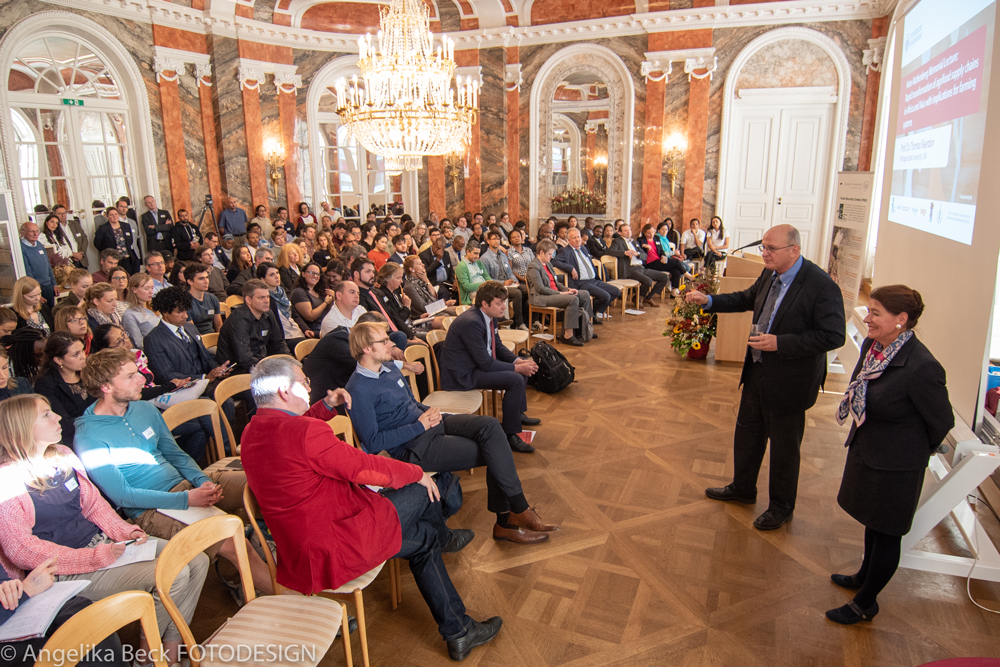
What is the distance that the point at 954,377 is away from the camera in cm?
440

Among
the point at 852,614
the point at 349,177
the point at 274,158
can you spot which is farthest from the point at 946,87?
the point at 349,177

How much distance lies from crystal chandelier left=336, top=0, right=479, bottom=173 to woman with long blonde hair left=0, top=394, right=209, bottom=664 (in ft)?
16.0

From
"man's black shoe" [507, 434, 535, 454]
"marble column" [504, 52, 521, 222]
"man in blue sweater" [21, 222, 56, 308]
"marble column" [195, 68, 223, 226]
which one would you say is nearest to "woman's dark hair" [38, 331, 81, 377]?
"man's black shoe" [507, 434, 535, 454]

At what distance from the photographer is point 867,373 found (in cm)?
281

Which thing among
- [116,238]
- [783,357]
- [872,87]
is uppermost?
[872,87]

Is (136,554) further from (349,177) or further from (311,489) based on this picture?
(349,177)

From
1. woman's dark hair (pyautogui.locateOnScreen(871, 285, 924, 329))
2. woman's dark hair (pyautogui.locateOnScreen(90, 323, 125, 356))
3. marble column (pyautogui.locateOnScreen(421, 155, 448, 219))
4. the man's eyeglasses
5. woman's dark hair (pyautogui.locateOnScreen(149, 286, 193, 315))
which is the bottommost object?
woman's dark hair (pyautogui.locateOnScreen(90, 323, 125, 356))

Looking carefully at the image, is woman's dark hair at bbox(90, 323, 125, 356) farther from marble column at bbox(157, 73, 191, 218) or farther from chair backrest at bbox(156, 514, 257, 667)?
marble column at bbox(157, 73, 191, 218)

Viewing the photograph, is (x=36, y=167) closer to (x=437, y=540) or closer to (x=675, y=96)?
(x=437, y=540)

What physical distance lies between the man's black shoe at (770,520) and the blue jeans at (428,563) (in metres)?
1.84

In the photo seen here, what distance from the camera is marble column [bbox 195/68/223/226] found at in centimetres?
1059

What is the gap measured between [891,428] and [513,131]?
1107 cm

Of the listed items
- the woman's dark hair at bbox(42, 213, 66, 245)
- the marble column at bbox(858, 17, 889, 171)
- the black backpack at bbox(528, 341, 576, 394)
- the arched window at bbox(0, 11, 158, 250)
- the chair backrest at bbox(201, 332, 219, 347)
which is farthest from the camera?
the marble column at bbox(858, 17, 889, 171)

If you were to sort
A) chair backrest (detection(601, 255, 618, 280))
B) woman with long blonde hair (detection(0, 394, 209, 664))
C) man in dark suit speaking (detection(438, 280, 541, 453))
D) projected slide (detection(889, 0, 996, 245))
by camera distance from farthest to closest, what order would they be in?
chair backrest (detection(601, 255, 618, 280)) → man in dark suit speaking (detection(438, 280, 541, 453)) → projected slide (detection(889, 0, 996, 245)) → woman with long blonde hair (detection(0, 394, 209, 664))
